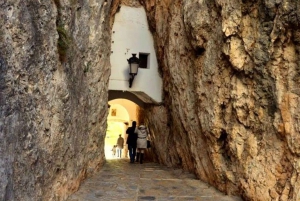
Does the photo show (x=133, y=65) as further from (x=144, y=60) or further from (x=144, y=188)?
(x=144, y=188)

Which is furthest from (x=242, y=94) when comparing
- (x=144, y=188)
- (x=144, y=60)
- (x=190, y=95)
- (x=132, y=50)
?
(x=144, y=60)

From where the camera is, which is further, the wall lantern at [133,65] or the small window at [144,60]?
the small window at [144,60]

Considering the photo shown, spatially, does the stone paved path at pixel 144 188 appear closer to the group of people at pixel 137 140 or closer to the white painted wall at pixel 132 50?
the group of people at pixel 137 140

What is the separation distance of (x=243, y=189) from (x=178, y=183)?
1955mm

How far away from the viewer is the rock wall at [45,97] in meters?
3.77

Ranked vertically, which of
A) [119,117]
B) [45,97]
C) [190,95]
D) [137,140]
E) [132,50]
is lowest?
[137,140]

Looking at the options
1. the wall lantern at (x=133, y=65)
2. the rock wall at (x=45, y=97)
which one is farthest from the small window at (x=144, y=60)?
the rock wall at (x=45, y=97)

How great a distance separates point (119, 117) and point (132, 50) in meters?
10.8

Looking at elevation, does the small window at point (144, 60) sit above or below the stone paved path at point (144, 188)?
above

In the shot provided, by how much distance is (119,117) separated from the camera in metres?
21.8

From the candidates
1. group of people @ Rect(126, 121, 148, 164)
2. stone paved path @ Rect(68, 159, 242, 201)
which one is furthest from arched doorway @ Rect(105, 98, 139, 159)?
stone paved path @ Rect(68, 159, 242, 201)

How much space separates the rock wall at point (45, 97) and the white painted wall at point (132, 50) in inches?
136

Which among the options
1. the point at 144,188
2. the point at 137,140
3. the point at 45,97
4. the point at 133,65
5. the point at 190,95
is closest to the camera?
the point at 45,97

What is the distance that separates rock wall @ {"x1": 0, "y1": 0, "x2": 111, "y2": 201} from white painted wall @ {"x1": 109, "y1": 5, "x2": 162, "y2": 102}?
3.46 metres
